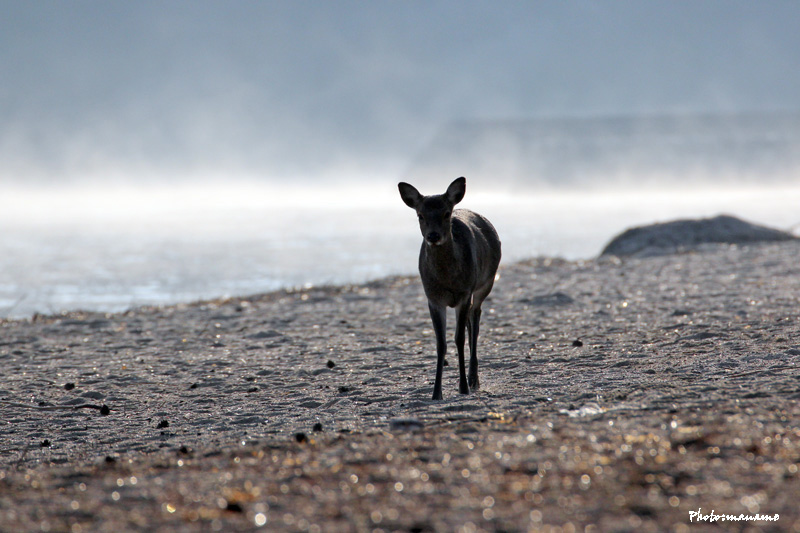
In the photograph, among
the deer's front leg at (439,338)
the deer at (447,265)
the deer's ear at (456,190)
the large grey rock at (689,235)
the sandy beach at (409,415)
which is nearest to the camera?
the sandy beach at (409,415)

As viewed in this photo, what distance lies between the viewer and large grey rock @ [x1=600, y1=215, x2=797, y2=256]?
21047 mm

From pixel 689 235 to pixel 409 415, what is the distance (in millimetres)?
16422

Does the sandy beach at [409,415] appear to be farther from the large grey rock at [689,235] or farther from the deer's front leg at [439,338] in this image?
the large grey rock at [689,235]

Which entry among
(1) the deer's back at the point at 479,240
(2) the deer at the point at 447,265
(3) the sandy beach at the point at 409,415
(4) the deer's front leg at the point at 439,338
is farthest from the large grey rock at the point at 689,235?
(4) the deer's front leg at the point at 439,338

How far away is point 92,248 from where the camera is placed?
46469 mm

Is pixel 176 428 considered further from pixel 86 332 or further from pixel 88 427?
pixel 86 332

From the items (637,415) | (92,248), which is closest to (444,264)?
(637,415)

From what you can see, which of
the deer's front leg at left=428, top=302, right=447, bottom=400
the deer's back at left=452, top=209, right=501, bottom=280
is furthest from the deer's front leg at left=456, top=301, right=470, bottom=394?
the deer's back at left=452, top=209, right=501, bottom=280

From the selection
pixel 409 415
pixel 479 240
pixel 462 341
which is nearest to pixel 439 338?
pixel 462 341

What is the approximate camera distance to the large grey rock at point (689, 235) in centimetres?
2105

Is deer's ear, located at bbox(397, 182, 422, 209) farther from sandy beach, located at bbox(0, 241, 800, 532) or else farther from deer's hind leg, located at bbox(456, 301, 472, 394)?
sandy beach, located at bbox(0, 241, 800, 532)

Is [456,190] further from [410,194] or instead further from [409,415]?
[409,415]

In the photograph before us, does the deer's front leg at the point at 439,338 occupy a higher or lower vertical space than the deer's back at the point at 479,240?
lower

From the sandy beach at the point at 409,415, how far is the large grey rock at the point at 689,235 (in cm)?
607
